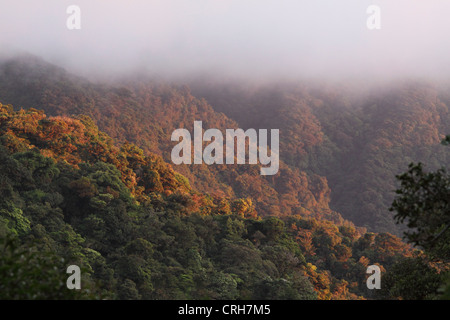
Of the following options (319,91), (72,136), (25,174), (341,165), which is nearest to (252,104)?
(319,91)

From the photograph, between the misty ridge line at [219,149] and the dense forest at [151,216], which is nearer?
the dense forest at [151,216]

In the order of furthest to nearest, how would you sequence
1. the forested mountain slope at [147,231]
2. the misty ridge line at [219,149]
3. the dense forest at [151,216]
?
1. the misty ridge line at [219,149]
2. the forested mountain slope at [147,231]
3. the dense forest at [151,216]

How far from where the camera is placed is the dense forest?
74.9 ft

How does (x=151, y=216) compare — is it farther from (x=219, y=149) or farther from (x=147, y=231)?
(x=219, y=149)

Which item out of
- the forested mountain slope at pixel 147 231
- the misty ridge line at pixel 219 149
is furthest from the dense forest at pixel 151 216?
the misty ridge line at pixel 219 149

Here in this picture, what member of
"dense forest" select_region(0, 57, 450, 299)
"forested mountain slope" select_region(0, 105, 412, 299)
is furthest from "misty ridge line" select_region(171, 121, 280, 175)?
"forested mountain slope" select_region(0, 105, 412, 299)

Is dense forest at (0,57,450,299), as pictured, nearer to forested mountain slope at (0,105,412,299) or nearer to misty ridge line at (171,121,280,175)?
forested mountain slope at (0,105,412,299)

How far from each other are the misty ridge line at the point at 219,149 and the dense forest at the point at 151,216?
1.19 metres

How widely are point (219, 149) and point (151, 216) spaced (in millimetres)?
37346

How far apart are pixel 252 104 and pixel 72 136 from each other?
5942 centimetres

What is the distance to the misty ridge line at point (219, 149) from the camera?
63.0 m

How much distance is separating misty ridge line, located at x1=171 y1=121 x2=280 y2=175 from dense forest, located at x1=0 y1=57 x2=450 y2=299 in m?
1.19

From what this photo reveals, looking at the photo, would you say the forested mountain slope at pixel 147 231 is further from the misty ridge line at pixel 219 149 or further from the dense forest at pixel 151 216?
the misty ridge line at pixel 219 149

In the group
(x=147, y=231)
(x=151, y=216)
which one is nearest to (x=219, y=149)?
(x=151, y=216)
